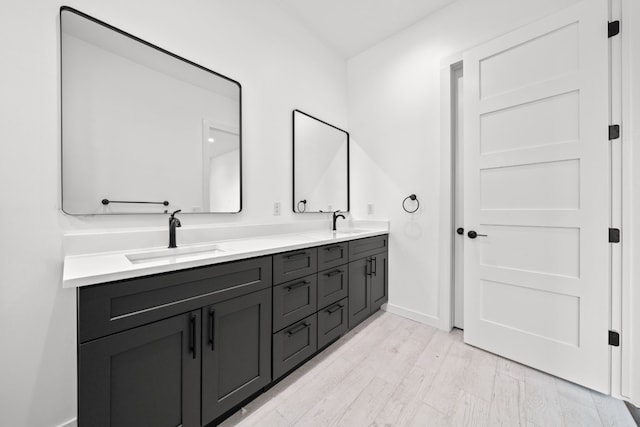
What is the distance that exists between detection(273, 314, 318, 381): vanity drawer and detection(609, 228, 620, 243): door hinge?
1.85 metres

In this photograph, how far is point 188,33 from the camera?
5.45ft

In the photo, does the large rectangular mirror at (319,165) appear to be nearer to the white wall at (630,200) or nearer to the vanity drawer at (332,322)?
the vanity drawer at (332,322)

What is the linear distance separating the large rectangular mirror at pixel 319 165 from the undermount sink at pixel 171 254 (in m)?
0.96

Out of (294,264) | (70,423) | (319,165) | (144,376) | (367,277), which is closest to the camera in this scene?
(144,376)

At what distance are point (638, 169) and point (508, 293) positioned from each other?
3.34 ft

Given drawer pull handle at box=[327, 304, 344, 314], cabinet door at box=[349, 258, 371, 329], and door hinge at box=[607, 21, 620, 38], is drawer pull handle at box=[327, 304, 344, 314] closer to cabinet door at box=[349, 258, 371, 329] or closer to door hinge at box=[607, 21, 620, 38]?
cabinet door at box=[349, 258, 371, 329]

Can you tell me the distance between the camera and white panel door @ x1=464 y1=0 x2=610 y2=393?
4.97 ft

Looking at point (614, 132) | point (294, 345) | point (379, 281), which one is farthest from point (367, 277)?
point (614, 132)

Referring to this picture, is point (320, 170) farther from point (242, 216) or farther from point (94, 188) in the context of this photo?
point (94, 188)

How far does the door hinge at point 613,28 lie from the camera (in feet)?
4.78

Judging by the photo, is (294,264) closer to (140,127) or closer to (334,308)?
(334,308)

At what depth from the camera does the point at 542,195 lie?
170 cm

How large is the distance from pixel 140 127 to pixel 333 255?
1.48 metres

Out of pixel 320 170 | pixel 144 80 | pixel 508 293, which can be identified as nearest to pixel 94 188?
pixel 144 80
